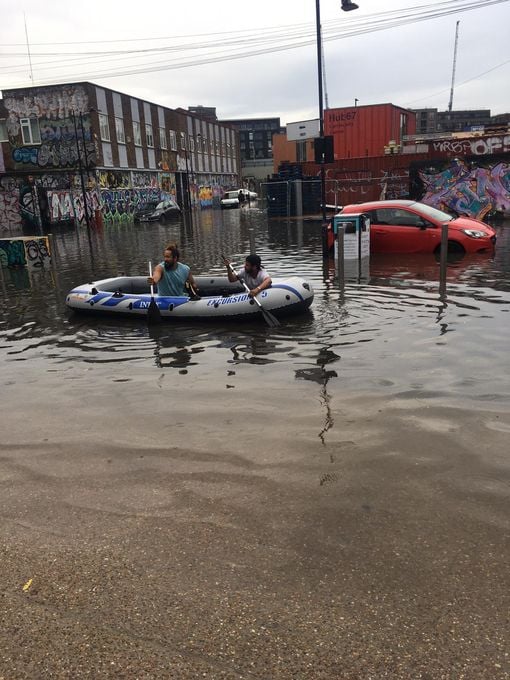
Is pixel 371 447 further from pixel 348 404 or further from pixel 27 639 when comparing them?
pixel 27 639

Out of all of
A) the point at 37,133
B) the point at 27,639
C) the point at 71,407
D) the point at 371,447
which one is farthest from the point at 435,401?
the point at 37,133

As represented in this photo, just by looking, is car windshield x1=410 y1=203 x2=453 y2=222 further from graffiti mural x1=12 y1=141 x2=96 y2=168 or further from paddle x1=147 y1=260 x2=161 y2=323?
graffiti mural x1=12 y1=141 x2=96 y2=168

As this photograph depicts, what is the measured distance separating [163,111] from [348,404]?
178ft

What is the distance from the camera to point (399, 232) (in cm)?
1541

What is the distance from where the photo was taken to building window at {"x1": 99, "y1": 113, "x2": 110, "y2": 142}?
41475 mm

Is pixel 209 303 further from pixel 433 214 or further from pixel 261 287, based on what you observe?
pixel 433 214

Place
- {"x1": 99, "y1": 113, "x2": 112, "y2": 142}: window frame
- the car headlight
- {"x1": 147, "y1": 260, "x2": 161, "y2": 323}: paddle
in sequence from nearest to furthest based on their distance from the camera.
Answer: {"x1": 147, "y1": 260, "x2": 161, "y2": 323}: paddle
the car headlight
{"x1": 99, "y1": 113, "x2": 112, "y2": 142}: window frame

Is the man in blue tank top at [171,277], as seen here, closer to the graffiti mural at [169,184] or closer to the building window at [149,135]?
the building window at [149,135]

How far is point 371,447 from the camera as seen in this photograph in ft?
15.3

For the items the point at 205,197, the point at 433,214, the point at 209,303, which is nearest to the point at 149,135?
the point at 205,197

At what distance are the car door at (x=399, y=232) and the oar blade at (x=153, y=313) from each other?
8.40 metres

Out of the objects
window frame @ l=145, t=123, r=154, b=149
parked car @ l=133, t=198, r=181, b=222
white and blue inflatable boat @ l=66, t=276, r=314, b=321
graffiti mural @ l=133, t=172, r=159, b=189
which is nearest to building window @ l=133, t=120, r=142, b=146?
window frame @ l=145, t=123, r=154, b=149

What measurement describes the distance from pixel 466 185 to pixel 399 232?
12201 millimetres

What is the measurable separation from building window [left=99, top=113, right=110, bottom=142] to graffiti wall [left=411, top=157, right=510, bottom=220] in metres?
25.3
